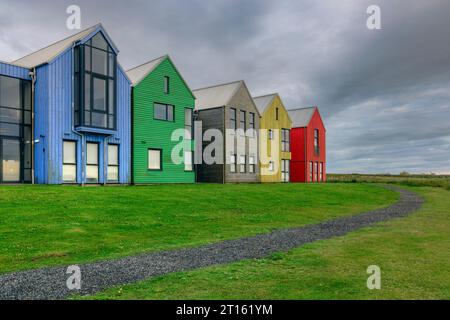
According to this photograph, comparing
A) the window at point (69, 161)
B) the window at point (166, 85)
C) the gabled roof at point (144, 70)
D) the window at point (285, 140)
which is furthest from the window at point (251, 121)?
the window at point (69, 161)

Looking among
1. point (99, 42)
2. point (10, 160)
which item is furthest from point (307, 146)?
point (10, 160)

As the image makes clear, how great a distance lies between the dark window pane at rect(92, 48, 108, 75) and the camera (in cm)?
2823

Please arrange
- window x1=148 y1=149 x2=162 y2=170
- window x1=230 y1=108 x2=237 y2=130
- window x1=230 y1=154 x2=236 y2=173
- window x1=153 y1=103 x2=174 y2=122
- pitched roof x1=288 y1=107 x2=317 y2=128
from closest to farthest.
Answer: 1. window x1=148 y1=149 x2=162 y2=170
2. window x1=153 y1=103 x2=174 y2=122
3. window x1=230 y1=154 x2=236 y2=173
4. window x1=230 y1=108 x2=237 y2=130
5. pitched roof x1=288 y1=107 x2=317 y2=128

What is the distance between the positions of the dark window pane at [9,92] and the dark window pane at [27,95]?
39cm

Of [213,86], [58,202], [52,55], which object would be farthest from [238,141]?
[58,202]

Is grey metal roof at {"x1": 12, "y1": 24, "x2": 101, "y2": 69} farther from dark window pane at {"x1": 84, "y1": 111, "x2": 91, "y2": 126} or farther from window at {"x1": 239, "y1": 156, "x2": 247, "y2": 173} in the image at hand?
window at {"x1": 239, "y1": 156, "x2": 247, "y2": 173}

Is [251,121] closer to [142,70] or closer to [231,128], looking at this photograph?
[231,128]

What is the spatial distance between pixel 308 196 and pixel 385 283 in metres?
21.2

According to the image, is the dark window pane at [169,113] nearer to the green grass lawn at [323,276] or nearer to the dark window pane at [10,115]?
the dark window pane at [10,115]

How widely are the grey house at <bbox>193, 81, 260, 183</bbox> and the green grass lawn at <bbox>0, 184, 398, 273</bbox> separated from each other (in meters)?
15.3

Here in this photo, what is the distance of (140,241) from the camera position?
1177cm

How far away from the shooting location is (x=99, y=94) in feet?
93.6

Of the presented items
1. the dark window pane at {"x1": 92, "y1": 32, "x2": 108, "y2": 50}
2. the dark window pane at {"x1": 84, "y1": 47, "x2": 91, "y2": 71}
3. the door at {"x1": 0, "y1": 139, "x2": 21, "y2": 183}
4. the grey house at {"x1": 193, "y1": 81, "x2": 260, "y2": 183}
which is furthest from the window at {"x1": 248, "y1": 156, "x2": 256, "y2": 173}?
the door at {"x1": 0, "y1": 139, "x2": 21, "y2": 183}
